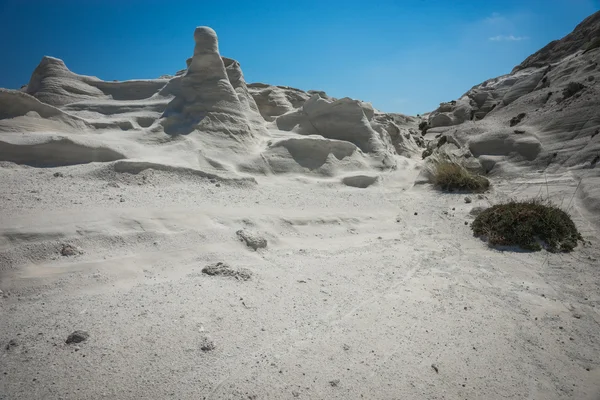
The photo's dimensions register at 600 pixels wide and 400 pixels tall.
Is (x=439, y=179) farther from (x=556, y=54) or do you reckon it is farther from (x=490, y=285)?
(x=556, y=54)

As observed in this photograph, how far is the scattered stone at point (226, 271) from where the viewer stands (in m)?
4.12

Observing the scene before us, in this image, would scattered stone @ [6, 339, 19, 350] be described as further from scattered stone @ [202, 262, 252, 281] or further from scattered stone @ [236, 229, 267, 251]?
scattered stone @ [236, 229, 267, 251]

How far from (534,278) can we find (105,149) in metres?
7.82

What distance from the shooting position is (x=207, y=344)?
290 cm

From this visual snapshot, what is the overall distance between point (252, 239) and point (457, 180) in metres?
6.75

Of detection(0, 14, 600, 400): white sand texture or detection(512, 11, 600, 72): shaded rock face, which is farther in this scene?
detection(512, 11, 600, 72): shaded rock face

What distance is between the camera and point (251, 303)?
3627mm

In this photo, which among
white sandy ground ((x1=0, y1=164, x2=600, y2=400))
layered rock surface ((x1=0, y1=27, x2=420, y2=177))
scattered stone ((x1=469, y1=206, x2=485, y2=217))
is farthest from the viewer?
scattered stone ((x1=469, y1=206, x2=485, y2=217))

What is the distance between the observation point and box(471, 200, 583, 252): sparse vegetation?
5762 mm

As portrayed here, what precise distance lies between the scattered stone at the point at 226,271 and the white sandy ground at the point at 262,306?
112 millimetres

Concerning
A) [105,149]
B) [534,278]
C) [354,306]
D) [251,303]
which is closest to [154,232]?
[251,303]

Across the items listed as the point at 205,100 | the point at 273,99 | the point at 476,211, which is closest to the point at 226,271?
the point at 476,211

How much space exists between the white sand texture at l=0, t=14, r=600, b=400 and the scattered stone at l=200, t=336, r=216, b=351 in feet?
0.04

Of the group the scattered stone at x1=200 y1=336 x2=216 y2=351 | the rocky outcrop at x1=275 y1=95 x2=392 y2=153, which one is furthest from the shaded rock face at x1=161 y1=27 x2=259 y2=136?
the scattered stone at x1=200 y1=336 x2=216 y2=351
